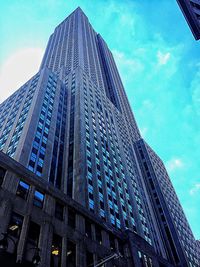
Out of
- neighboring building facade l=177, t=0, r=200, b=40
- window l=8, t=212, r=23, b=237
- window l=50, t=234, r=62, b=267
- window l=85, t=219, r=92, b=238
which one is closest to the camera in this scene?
window l=8, t=212, r=23, b=237

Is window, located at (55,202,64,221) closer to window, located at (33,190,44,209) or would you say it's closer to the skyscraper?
the skyscraper

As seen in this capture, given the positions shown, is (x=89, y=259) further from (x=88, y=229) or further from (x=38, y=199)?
(x=38, y=199)

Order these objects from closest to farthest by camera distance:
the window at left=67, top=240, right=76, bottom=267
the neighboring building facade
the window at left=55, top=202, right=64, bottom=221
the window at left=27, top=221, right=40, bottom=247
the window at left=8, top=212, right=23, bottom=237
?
the window at left=8, top=212, right=23, bottom=237, the window at left=27, top=221, right=40, bottom=247, the window at left=67, top=240, right=76, bottom=267, the window at left=55, top=202, right=64, bottom=221, the neighboring building facade

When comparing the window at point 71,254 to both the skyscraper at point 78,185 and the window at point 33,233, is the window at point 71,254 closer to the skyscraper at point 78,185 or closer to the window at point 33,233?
the skyscraper at point 78,185

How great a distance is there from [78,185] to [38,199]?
2143 centimetres

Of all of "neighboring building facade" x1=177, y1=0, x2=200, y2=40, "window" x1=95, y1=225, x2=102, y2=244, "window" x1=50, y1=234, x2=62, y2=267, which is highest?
"neighboring building facade" x1=177, y1=0, x2=200, y2=40

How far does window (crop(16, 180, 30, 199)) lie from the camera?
2994 centimetres

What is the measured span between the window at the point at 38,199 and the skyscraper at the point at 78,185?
0.52 ft

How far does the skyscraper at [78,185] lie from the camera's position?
1164 inches

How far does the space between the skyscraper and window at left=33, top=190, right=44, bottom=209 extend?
0.16 m

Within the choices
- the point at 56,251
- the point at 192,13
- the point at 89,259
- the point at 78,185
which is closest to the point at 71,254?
the point at 56,251

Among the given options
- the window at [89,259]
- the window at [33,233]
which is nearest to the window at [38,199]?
the window at [33,233]

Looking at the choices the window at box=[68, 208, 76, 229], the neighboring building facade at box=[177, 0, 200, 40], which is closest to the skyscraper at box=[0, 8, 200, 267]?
the window at box=[68, 208, 76, 229]

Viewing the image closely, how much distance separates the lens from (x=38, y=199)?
1252 inches
